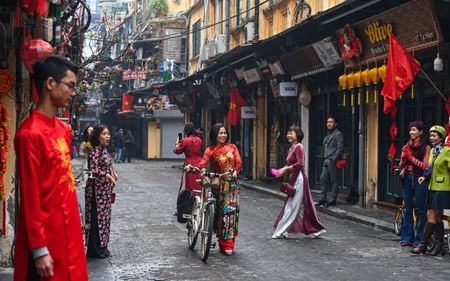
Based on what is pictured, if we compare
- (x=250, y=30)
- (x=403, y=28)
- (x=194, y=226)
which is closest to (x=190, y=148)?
(x=194, y=226)

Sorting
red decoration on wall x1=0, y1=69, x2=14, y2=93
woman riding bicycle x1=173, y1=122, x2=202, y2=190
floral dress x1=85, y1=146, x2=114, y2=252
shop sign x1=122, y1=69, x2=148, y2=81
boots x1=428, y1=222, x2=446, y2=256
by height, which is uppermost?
shop sign x1=122, y1=69, x2=148, y2=81

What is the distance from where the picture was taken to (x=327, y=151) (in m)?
17.2

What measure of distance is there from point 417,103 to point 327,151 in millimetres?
2615

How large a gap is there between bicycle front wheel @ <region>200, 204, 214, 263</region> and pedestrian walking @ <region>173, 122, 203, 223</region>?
2.74 meters

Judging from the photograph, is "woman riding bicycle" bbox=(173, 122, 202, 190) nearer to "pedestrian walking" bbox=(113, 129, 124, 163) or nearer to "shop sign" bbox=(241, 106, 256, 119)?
"shop sign" bbox=(241, 106, 256, 119)

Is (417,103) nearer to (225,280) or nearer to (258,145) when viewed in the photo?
(225,280)

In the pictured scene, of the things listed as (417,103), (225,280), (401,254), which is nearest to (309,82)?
(417,103)

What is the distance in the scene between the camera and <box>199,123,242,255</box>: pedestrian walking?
1045 cm

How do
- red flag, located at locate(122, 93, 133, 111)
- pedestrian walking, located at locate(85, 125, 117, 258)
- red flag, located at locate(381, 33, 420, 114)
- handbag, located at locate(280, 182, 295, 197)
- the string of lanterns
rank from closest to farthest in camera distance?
pedestrian walking, located at locate(85, 125, 117, 258)
handbag, located at locate(280, 182, 295, 197)
red flag, located at locate(381, 33, 420, 114)
the string of lanterns
red flag, located at locate(122, 93, 133, 111)

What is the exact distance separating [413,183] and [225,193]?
2888 millimetres

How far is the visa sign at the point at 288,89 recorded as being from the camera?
2197cm

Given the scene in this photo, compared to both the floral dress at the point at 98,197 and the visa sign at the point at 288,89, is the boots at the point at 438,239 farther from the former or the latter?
the visa sign at the point at 288,89

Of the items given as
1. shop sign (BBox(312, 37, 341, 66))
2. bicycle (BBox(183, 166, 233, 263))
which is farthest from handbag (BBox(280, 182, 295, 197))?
shop sign (BBox(312, 37, 341, 66))

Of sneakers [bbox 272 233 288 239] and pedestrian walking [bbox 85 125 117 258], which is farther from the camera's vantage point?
sneakers [bbox 272 233 288 239]
